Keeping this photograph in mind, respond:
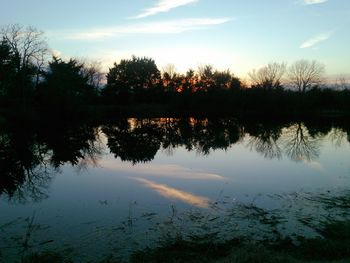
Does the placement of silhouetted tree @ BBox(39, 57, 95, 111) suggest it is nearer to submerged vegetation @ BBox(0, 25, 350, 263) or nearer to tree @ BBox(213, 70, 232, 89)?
submerged vegetation @ BBox(0, 25, 350, 263)

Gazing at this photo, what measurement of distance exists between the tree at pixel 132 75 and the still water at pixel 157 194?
49.3m

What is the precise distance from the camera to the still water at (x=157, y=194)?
8.76m

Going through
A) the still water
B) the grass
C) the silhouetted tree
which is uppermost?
the silhouetted tree

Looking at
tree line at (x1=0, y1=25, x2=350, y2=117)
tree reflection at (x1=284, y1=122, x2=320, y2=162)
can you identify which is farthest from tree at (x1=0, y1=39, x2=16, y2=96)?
tree reflection at (x1=284, y1=122, x2=320, y2=162)

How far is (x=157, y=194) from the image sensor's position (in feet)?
43.5

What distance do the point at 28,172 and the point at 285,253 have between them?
13633 millimetres

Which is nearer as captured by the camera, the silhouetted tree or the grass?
the grass

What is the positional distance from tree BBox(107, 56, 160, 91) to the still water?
49.3 m

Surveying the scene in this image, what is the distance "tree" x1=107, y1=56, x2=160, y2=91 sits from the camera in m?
74.8

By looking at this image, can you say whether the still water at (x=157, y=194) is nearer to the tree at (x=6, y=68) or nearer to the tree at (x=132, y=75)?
the tree at (x=6, y=68)

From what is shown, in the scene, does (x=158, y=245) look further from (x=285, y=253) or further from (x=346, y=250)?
(x=346, y=250)

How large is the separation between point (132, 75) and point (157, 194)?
65273mm

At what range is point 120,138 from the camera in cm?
3172

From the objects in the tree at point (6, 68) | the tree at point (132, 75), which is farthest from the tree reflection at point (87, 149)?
the tree at point (132, 75)
